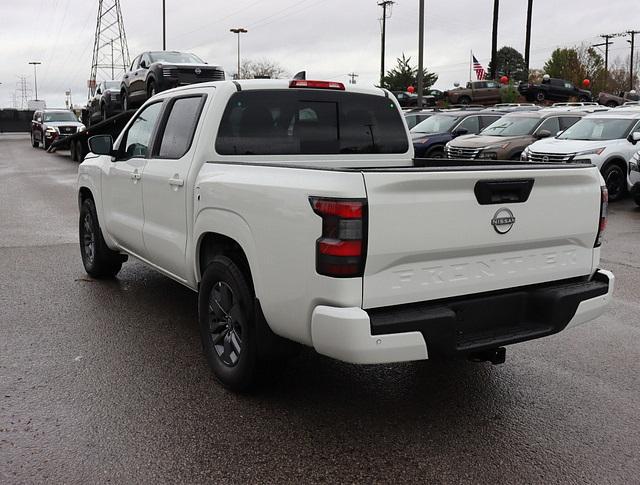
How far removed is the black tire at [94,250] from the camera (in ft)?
23.0

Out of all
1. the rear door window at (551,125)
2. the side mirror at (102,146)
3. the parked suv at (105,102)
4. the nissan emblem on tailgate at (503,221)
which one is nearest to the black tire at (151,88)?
the parked suv at (105,102)

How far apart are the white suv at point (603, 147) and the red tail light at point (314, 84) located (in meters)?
9.78

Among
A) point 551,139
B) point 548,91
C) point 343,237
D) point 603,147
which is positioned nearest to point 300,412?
point 343,237

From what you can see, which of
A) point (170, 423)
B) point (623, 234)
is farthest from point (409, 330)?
point (623, 234)

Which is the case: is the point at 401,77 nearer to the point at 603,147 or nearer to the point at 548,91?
the point at 548,91

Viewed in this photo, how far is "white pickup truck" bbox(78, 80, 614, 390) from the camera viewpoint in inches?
131

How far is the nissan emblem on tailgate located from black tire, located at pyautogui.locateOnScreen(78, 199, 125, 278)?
4453 millimetres

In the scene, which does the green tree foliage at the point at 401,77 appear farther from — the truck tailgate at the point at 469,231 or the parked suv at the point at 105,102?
the truck tailgate at the point at 469,231

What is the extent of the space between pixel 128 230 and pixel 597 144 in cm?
1137

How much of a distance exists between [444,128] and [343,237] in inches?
673

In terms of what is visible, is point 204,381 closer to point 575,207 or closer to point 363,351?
point 363,351

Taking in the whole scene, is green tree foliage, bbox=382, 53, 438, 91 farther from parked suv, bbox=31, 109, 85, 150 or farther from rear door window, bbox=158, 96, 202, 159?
rear door window, bbox=158, 96, 202, 159

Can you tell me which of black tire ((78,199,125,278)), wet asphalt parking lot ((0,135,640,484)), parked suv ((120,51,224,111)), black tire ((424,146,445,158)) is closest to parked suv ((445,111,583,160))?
black tire ((424,146,445,158))

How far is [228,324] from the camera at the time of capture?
4309mm
